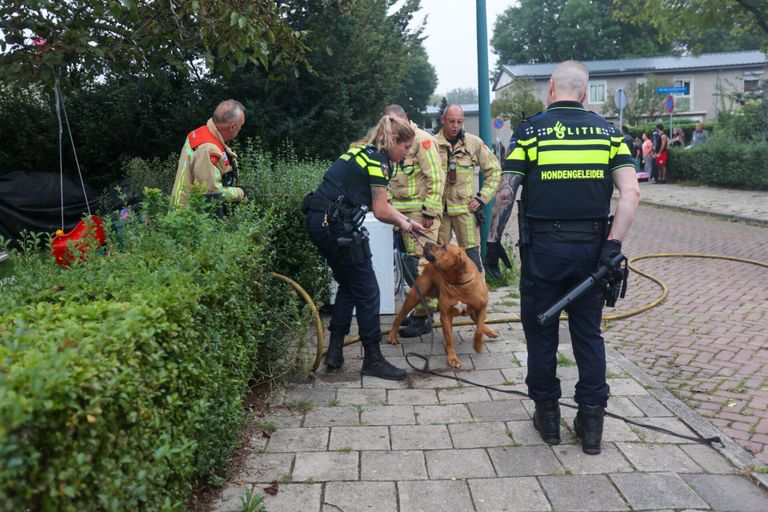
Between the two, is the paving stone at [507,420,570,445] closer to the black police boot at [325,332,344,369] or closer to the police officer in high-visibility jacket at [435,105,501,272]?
the black police boot at [325,332,344,369]

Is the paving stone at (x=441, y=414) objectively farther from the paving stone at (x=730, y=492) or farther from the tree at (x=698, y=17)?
the tree at (x=698, y=17)

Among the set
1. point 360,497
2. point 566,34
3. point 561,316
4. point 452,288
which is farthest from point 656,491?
point 566,34

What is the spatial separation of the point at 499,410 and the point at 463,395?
371 mm

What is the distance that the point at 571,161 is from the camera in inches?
158

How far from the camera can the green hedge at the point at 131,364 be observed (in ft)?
6.45

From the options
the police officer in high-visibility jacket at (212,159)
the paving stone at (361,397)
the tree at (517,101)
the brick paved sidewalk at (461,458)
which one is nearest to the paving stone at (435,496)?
the brick paved sidewalk at (461,458)

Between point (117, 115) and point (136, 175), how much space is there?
1.57m

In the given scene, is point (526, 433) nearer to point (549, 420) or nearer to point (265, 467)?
point (549, 420)

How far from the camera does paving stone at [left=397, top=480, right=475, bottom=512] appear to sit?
3416 millimetres

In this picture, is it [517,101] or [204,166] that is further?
[517,101]

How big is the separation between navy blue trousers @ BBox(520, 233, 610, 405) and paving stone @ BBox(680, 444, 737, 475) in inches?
20.9

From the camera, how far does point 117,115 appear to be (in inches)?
462

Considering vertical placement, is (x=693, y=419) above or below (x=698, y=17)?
below

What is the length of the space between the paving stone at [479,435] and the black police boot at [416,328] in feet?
6.79
